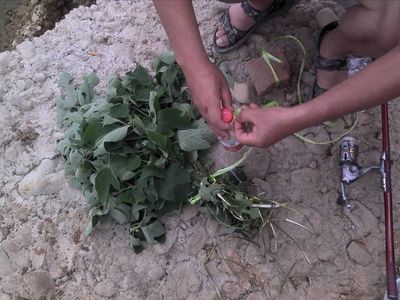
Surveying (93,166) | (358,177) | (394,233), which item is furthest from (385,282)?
(93,166)

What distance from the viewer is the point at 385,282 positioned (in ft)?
5.57

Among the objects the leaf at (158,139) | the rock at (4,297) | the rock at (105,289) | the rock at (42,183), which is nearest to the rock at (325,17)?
the leaf at (158,139)

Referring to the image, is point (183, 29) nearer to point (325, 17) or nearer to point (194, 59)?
point (194, 59)

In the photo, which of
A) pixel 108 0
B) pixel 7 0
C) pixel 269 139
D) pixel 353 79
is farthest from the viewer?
pixel 7 0

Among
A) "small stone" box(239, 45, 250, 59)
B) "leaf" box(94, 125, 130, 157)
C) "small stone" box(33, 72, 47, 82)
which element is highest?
"small stone" box(33, 72, 47, 82)

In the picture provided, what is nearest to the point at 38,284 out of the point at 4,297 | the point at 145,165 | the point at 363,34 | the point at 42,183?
the point at 4,297

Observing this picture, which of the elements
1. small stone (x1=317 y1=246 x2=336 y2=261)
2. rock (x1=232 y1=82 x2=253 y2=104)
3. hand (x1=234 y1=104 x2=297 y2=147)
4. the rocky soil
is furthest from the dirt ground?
the rocky soil

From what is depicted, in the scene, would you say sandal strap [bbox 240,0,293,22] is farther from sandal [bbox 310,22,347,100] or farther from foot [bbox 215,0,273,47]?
sandal [bbox 310,22,347,100]

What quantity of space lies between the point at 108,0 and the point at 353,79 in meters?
1.41

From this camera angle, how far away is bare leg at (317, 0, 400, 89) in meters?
1.50

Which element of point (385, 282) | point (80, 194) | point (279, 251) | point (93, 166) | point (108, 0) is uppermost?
point (108, 0)

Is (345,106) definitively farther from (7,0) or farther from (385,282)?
(7,0)

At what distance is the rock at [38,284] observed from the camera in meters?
1.76

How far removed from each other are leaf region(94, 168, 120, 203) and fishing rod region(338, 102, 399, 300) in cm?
81
